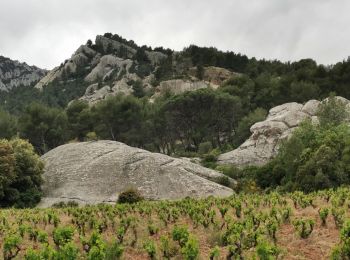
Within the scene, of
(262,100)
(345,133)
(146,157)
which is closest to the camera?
(345,133)

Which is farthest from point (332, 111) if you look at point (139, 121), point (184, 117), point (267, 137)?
point (139, 121)

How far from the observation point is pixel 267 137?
62.8m

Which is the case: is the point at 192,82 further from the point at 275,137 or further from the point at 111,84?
the point at 275,137

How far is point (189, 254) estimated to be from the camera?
40.2 feet

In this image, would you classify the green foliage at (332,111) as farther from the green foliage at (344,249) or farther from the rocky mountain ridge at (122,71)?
the rocky mountain ridge at (122,71)

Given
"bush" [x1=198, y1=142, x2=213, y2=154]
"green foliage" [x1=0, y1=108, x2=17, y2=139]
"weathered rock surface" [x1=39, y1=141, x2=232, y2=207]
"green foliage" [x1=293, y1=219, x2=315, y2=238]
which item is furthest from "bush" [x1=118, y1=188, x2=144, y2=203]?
"green foliage" [x1=0, y1=108, x2=17, y2=139]

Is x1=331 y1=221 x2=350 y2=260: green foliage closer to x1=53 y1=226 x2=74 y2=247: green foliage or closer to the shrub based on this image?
the shrub

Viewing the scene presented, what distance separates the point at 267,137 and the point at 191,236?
5003cm

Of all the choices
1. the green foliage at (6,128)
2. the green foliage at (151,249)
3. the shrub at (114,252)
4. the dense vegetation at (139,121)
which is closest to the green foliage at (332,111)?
the dense vegetation at (139,121)

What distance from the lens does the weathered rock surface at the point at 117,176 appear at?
157 feet

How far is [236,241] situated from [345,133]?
3416 centimetres

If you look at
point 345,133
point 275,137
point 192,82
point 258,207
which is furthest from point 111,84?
point 258,207

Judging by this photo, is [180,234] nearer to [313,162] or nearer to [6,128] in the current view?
[313,162]

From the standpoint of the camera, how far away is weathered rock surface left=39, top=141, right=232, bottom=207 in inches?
1881
